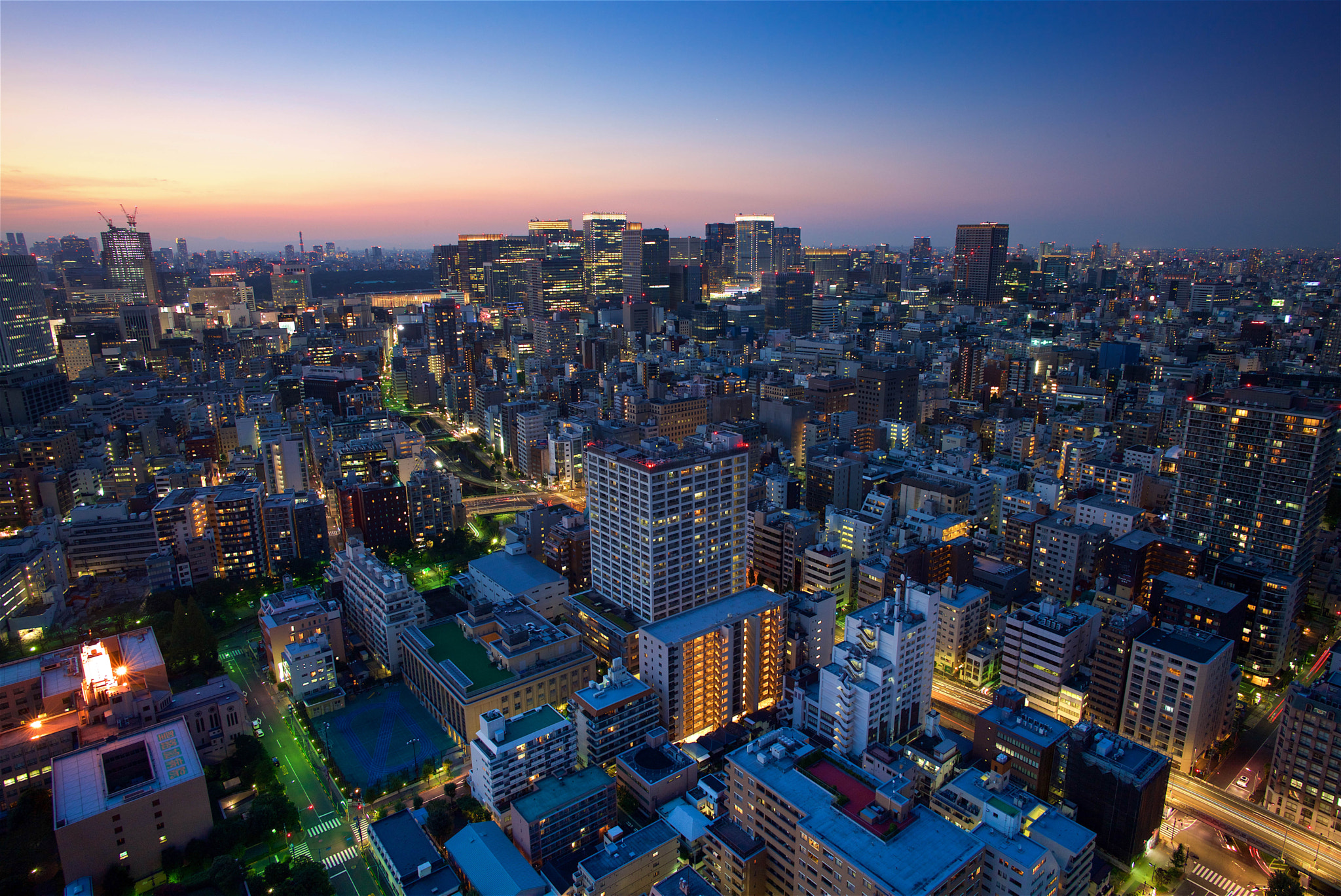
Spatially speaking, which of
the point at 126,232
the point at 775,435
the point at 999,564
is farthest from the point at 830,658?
the point at 126,232

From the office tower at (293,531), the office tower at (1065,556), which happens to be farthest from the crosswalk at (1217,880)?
the office tower at (293,531)

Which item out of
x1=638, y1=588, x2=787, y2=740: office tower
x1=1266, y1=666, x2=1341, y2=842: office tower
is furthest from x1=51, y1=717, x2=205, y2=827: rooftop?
x1=1266, y1=666, x2=1341, y2=842: office tower

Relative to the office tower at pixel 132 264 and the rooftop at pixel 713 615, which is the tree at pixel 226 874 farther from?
the office tower at pixel 132 264

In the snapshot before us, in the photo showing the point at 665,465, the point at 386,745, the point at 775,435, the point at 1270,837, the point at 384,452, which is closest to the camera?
the point at 1270,837

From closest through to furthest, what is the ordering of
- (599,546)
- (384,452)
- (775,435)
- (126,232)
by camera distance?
(599,546)
(384,452)
(775,435)
(126,232)

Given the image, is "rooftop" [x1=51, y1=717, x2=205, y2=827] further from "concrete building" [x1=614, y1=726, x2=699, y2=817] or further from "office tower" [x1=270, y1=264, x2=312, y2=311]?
"office tower" [x1=270, y1=264, x2=312, y2=311]

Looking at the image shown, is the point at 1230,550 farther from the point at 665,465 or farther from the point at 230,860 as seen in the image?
the point at 230,860
